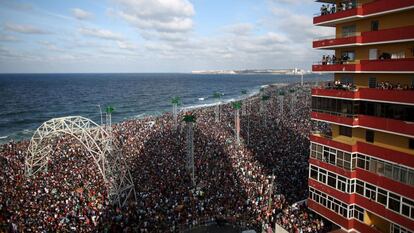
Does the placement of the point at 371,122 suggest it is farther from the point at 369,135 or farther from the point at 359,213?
the point at 359,213

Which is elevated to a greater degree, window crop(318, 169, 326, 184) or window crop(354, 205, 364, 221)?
window crop(318, 169, 326, 184)

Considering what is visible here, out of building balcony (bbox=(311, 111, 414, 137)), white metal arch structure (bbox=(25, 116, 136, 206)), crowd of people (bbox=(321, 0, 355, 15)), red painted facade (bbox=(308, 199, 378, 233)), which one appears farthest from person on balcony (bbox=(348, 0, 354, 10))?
white metal arch structure (bbox=(25, 116, 136, 206))

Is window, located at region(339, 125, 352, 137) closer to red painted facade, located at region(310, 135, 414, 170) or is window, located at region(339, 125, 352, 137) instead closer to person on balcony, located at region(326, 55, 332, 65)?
red painted facade, located at region(310, 135, 414, 170)

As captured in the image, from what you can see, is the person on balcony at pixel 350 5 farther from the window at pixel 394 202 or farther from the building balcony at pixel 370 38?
the window at pixel 394 202

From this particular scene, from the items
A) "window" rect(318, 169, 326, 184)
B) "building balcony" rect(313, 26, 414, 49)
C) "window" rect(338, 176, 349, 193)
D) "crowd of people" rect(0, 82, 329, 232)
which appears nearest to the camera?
"building balcony" rect(313, 26, 414, 49)

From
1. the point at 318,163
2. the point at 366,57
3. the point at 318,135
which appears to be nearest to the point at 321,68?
the point at 366,57

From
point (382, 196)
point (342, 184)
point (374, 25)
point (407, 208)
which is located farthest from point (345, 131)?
point (374, 25)

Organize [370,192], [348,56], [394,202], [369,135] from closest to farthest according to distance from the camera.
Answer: [394,202]
[370,192]
[369,135]
[348,56]
